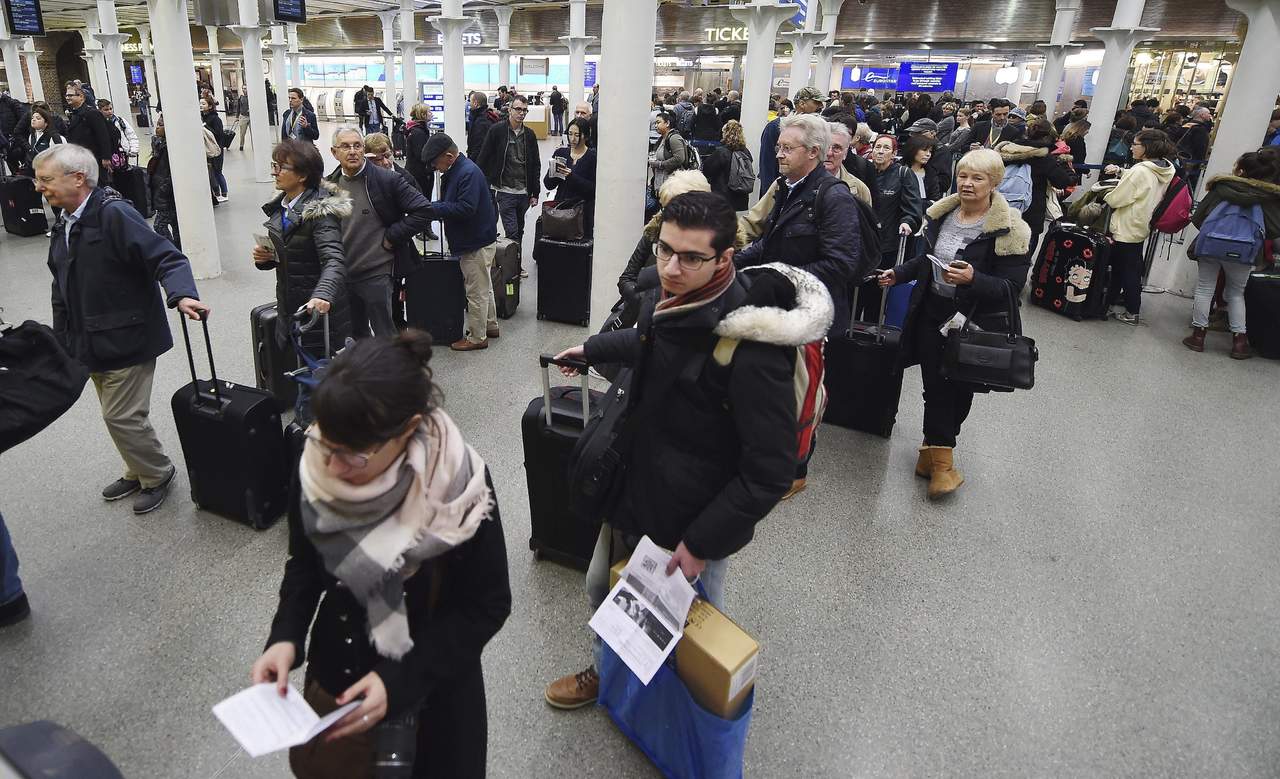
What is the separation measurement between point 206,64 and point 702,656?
5119cm

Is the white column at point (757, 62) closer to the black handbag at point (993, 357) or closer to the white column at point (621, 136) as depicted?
the white column at point (621, 136)

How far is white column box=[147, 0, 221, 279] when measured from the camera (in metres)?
6.74

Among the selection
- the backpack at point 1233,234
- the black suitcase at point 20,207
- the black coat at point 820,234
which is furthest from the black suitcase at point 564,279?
the black suitcase at point 20,207

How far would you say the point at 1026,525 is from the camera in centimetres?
369

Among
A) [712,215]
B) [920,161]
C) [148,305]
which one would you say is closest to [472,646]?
[712,215]

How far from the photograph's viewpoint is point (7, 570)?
8.82ft

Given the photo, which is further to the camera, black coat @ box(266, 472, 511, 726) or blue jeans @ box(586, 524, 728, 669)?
blue jeans @ box(586, 524, 728, 669)

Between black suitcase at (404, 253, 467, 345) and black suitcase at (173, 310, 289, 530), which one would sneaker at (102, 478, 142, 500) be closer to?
Answer: black suitcase at (173, 310, 289, 530)

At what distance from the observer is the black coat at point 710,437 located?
171 centimetres

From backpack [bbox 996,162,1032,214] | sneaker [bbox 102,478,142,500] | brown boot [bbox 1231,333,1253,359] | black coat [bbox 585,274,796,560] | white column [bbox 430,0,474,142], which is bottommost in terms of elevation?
sneaker [bbox 102,478,142,500]

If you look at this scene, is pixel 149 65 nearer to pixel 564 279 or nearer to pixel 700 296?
pixel 564 279

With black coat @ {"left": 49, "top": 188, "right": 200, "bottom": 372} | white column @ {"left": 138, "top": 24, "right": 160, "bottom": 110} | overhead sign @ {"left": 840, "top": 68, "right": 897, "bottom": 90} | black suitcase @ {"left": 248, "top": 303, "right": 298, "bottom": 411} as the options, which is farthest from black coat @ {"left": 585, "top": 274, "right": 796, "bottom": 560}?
overhead sign @ {"left": 840, "top": 68, "right": 897, "bottom": 90}

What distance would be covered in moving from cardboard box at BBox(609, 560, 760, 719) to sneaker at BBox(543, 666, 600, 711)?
0.62 metres

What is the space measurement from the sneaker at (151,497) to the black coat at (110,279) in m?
0.65
